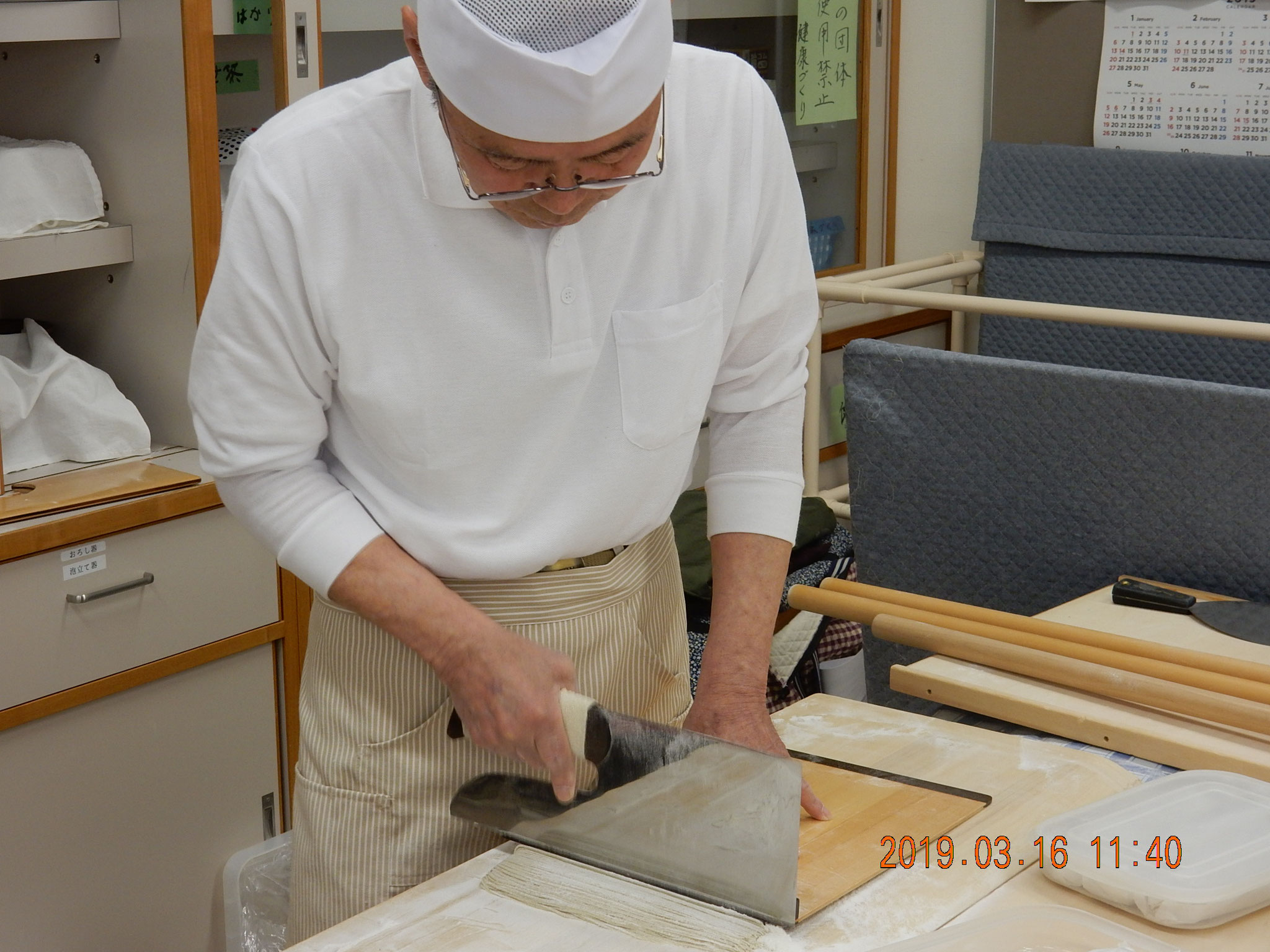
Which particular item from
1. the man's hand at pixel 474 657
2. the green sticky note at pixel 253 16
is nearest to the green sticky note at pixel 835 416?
the green sticky note at pixel 253 16

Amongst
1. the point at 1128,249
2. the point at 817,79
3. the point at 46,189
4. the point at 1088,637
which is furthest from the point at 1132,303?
the point at 46,189

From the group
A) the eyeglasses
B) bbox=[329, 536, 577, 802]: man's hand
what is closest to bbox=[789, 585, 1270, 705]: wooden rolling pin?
bbox=[329, 536, 577, 802]: man's hand

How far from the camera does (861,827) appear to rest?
0.98m

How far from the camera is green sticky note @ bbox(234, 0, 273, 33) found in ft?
5.94

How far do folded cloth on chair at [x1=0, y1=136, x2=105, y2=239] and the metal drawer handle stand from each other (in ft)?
1.51

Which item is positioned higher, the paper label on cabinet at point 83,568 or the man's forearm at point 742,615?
the man's forearm at point 742,615

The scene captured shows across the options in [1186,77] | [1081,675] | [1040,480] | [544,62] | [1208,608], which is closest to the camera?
[544,62]

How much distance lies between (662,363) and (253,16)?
108cm

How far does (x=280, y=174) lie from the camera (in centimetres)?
93

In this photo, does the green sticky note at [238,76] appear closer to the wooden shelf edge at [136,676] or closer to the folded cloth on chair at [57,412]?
the folded cloth on chair at [57,412]

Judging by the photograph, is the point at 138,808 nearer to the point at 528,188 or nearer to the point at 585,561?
the point at 585,561

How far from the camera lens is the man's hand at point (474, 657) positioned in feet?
3.05

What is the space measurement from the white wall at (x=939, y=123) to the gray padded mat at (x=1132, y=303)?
224 millimetres

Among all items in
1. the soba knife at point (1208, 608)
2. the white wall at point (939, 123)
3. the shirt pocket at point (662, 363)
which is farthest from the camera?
the white wall at point (939, 123)
